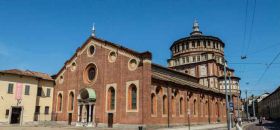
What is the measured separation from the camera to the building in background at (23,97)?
1432 inches

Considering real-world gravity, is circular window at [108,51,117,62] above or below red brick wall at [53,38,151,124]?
above

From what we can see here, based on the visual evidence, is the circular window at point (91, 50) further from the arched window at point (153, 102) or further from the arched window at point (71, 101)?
the arched window at point (153, 102)

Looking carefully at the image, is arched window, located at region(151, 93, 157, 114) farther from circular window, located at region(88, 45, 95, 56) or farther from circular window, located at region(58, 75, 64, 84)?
circular window, located at region(58, 75, 64, 84)

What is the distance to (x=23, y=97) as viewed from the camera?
3831 centimetres

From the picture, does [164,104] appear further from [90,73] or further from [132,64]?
[90,73]

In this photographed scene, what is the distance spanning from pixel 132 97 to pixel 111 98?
3.85 meters

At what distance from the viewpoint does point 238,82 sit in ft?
202

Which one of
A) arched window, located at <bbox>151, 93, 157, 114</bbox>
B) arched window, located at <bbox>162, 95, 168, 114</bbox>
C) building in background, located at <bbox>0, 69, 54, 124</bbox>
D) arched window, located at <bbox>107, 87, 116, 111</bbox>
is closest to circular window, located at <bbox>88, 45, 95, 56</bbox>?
arched window, located at <bbox>107, 87, 116, 111</bbox>

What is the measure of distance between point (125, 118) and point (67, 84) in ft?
47.9

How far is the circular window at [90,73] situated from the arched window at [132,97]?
298 inches

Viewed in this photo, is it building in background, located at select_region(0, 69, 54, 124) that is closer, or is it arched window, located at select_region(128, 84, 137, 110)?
arched window, located at select_region(128, 84, 137, 110)

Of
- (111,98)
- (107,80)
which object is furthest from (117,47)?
(111,98)

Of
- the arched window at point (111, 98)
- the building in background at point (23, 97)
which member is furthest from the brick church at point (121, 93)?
the building in background at point (23, 97)

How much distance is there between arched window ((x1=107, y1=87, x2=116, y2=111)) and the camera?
33.7 metres
